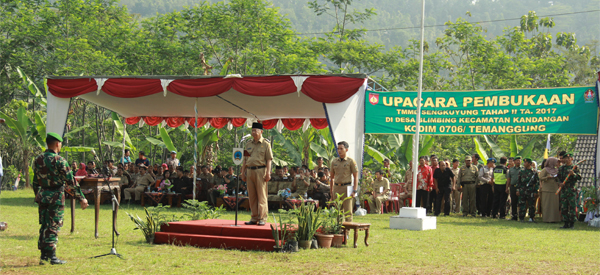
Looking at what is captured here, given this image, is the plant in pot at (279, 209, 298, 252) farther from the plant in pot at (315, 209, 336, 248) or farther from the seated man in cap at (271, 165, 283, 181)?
the seated man in cap at (271, 165, 283, 181)

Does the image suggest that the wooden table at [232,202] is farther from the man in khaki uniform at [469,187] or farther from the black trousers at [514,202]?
the black trousers at [514,202]

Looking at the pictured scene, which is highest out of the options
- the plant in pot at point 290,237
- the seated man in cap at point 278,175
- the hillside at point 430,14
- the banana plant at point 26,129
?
the hillside at point 430,14

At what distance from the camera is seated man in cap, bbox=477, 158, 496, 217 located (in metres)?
13.0

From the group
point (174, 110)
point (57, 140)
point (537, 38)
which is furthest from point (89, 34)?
point (537, 38)

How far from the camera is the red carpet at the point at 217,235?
708 cm

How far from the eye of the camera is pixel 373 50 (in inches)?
1054

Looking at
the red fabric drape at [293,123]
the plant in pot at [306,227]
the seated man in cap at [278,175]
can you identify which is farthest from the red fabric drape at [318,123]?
the plant in pot at [306,227]

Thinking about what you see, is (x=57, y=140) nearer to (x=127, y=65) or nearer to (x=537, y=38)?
(x=127, y=65)

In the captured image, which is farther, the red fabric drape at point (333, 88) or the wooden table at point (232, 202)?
the wooden table at point (232, 202)

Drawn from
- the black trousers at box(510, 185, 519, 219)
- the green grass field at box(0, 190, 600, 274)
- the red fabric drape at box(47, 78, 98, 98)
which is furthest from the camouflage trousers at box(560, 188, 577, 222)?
the red fabric drape at box(47, 78, 98, 98)

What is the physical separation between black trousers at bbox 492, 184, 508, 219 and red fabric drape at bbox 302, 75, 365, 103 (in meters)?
4.33

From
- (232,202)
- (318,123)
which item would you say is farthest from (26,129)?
(318,123)

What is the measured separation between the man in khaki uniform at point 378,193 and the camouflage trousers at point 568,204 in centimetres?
426

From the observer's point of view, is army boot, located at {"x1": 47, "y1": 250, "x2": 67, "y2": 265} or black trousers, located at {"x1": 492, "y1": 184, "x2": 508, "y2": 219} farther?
black trousers, located at {"x1": 492, "y1": 184, "x2": 508, "y2": 219}
